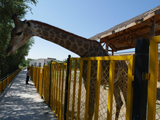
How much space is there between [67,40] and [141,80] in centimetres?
293

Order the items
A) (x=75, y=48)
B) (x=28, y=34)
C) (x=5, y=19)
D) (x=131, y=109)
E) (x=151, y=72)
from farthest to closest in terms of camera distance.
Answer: (x=5, y=19) → (x=28, y=34) → (x=75, y=48) → (x=131, y=109) → (x=151, y=72)

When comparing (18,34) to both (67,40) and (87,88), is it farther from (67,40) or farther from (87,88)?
(87,88)

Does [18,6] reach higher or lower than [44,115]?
higher

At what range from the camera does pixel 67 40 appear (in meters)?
3.93

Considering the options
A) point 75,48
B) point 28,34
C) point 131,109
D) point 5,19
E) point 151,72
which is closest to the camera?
point 151,72

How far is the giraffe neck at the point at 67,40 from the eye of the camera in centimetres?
394

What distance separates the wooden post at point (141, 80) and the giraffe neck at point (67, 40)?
2650mm

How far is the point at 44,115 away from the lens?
4.36m

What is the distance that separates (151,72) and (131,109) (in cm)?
47

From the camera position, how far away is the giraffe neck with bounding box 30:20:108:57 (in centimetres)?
394

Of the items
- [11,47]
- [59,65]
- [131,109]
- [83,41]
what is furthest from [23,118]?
[131,109]

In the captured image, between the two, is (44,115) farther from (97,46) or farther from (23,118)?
(97,46)

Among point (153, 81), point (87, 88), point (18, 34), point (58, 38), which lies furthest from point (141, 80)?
point (18, 34)

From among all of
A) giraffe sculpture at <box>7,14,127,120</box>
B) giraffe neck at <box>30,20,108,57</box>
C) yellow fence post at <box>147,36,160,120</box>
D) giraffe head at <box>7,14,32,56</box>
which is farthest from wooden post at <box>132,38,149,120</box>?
giraffe head at <box>7,14,32,56</box>
